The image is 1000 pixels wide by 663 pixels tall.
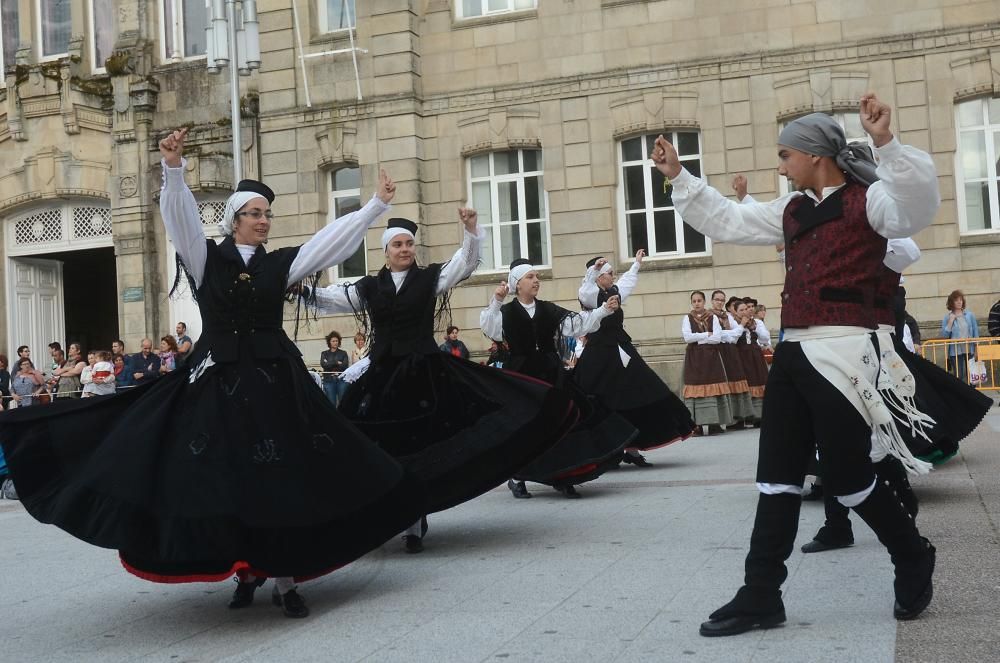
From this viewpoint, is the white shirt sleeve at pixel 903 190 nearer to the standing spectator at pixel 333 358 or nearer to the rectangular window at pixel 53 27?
the standing spectator at pixel 333 358

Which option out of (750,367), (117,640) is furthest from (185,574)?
(750,367)

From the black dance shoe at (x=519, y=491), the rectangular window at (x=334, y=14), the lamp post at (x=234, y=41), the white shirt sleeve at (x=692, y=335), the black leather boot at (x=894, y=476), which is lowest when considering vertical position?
the black dance shoe at (x=519, y=491)

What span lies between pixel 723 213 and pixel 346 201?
54.2 ft

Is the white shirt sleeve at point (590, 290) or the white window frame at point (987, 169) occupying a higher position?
the white window frame at point (987, 169)

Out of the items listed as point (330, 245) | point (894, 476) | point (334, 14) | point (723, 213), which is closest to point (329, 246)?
point (330, 245)

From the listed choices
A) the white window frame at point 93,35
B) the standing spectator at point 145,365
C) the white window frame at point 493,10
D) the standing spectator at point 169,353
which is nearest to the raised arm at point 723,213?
the standing spectator at point 145,365

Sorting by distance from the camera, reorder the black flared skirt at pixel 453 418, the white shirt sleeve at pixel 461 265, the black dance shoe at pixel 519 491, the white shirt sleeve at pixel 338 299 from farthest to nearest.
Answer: the black dance shoe at pixel 519 491, the white shirt sleeve at pixel 461 265, the white shirt sleeve at pixel 338 299, the black flared skirt at pixel 453 418

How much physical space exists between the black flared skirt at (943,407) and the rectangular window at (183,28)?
57.4 feet

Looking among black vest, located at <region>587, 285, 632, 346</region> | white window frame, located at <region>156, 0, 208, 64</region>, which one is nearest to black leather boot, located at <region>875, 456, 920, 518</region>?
black vest, located at <region>587, 285, 632, 346</region>

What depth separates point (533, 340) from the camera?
30.5ft

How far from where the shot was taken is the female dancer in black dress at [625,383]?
36.1ft

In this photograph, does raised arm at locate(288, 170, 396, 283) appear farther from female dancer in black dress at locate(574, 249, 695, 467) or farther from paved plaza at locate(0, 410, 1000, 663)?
female dancer in black dress at locate(574, 249, 695, 467)

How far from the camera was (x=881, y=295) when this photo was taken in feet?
15.8

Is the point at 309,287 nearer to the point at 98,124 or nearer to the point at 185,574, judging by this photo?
the point at 185,574
